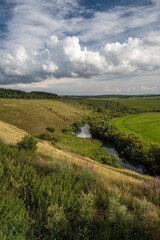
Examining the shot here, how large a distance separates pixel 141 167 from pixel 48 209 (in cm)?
3575

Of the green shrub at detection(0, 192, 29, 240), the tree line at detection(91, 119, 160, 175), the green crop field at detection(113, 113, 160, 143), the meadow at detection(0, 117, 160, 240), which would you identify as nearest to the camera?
the green shrub at detection(0, 192, 29, 240)

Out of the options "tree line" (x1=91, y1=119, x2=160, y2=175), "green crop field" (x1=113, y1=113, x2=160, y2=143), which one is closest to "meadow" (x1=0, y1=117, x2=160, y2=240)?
"tree line" (x1=91, y1=119, x2=160, y2=175)

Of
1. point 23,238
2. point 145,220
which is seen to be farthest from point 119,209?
point 23,238

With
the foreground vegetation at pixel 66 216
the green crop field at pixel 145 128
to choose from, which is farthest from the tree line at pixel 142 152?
the foreground vegetation at pixel 66 216

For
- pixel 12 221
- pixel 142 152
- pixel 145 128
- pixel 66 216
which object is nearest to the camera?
pixel 12 221

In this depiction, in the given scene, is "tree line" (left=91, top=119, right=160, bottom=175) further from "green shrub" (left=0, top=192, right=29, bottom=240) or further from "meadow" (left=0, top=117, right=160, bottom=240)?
"green shrub" (left=0, top=192, right=29, bottom=240)

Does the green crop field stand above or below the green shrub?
below

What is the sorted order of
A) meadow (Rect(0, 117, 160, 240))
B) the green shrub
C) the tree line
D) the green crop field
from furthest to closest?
the green crop field
the tree line
meadow (Rect(0, 117, 160, 240))
the green shrub

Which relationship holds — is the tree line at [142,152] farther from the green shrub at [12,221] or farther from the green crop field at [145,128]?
the green shrub at [12,221]

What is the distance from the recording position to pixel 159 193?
7391mm

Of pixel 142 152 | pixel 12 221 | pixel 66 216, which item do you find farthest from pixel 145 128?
pixel 12 221

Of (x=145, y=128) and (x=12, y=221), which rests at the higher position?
(x=12, y=221)

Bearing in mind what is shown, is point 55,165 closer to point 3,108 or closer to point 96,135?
point 96,135

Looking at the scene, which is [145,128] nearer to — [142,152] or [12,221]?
[142,152]
